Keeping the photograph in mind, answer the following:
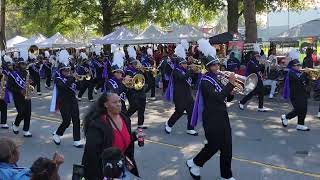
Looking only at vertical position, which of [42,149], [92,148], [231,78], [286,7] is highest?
[286,7]

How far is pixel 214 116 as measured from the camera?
282 inches

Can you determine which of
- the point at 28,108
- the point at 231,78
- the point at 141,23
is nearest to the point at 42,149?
the point at 28,108

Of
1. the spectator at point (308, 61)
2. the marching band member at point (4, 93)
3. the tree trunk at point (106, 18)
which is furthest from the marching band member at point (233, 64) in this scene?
the tree trunk at point (106, 18)

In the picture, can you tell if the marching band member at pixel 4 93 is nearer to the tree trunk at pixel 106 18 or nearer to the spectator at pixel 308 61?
the spectator at pixel 308 61

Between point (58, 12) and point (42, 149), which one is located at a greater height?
point (58, 12)

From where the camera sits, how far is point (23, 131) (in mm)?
11500

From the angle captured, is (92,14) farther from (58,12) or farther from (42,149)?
(42,149)

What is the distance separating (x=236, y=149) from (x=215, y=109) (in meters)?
2.58

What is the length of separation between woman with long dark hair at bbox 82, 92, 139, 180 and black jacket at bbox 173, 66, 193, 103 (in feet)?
19.4

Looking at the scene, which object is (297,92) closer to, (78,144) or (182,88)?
(182,88)

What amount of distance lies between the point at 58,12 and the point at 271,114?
77.4 feet

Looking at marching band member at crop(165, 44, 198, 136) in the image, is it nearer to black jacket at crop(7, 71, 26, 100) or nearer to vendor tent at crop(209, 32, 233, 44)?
black jacket at crop(7, 71, 26, 100)

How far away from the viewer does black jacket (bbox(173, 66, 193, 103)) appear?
36.3 feet

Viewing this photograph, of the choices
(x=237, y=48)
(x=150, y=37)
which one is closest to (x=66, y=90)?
(x=237, y=48)
